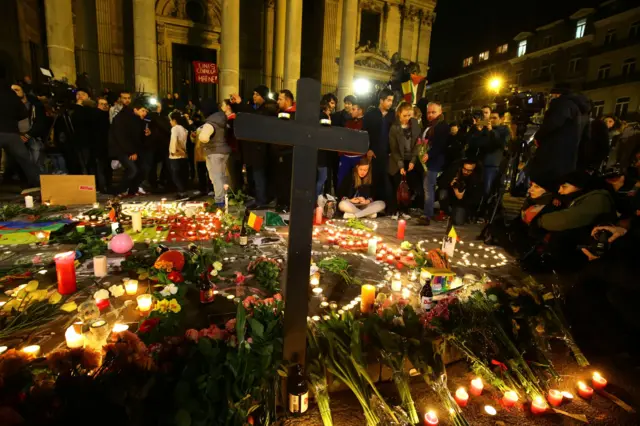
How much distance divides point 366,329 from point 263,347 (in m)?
0.70

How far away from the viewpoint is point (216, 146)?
643cm

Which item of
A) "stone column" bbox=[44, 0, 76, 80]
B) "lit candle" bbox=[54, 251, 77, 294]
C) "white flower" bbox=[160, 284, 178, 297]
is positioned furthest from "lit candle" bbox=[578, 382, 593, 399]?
"stone column" bbox=[44, 0, 76, 80]

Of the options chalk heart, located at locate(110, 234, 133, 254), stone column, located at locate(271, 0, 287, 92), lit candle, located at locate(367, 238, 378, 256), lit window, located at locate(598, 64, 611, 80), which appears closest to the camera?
chalk heart, located at locate(110, 234, 133, 254)

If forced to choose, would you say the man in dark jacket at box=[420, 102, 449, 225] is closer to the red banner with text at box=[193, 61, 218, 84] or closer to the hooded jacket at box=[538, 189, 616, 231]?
the hooded jacket at box=[538, 189, 616, 231]

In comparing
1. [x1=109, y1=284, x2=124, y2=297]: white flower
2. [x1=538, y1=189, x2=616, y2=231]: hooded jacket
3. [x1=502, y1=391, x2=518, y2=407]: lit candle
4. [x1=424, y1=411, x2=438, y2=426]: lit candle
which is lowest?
[x1=502, y1=391, x2=518, y2=407]: lit candle

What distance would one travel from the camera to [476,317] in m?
2.46

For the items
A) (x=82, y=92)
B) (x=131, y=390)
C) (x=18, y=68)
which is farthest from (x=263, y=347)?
(x=18, y=68)

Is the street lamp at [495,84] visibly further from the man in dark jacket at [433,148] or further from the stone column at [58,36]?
the stone column at [58,36]

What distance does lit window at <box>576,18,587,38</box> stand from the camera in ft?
100

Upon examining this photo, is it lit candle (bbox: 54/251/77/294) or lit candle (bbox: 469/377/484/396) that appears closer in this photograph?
lit candle (bbox: 469/377/484/396)

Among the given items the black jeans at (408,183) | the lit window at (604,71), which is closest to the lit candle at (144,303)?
the black jeans at (408,183)

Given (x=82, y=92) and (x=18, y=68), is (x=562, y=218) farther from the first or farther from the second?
(x=18, y=68)

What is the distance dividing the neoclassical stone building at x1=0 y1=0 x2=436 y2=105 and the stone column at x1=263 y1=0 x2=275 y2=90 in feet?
0.16

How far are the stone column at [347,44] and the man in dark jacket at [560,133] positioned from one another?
12.2 metres
